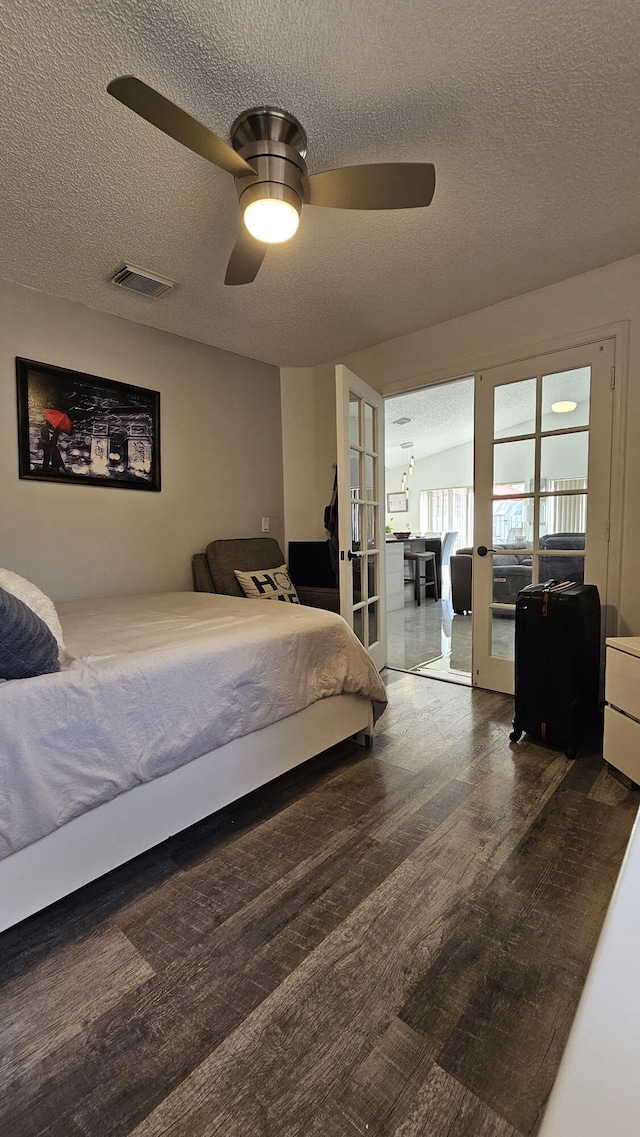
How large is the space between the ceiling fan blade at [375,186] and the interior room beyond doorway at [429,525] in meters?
1.61

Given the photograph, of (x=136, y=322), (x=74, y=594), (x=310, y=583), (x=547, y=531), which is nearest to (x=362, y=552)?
(x=310, y=583)

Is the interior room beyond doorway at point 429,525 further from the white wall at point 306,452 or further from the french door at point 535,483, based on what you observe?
the white wall at point 306,452

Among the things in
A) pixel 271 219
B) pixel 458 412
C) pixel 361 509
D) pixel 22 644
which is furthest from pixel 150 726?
pixel 458 412

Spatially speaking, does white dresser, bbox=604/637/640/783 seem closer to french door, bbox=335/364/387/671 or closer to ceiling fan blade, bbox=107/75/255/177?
french door, bbox=335/364/387/671

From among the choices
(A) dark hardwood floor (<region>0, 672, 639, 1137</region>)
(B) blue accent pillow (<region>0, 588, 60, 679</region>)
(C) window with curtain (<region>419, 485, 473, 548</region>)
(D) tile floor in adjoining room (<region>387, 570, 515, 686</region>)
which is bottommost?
(A) dark hardwood floor (<region>0, 672, 639, 1137</region>)

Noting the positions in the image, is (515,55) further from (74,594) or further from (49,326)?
(74,594)

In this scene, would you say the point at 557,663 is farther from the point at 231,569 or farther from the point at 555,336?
the point at 231,569

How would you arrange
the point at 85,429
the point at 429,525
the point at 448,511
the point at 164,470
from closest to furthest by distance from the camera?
the point at 85,429, the point at 164,470, the point at 448,511, the point at 429,525

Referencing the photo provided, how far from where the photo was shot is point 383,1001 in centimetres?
105

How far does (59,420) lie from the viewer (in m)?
2.60

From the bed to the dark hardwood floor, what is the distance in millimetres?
174

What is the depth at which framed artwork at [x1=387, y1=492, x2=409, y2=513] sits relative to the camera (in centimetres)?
948

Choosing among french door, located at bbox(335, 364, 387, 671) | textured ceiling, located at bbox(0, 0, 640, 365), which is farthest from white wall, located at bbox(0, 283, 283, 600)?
french door, located at bbox(335, 364, 387, 671)

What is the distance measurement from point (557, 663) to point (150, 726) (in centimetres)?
179
